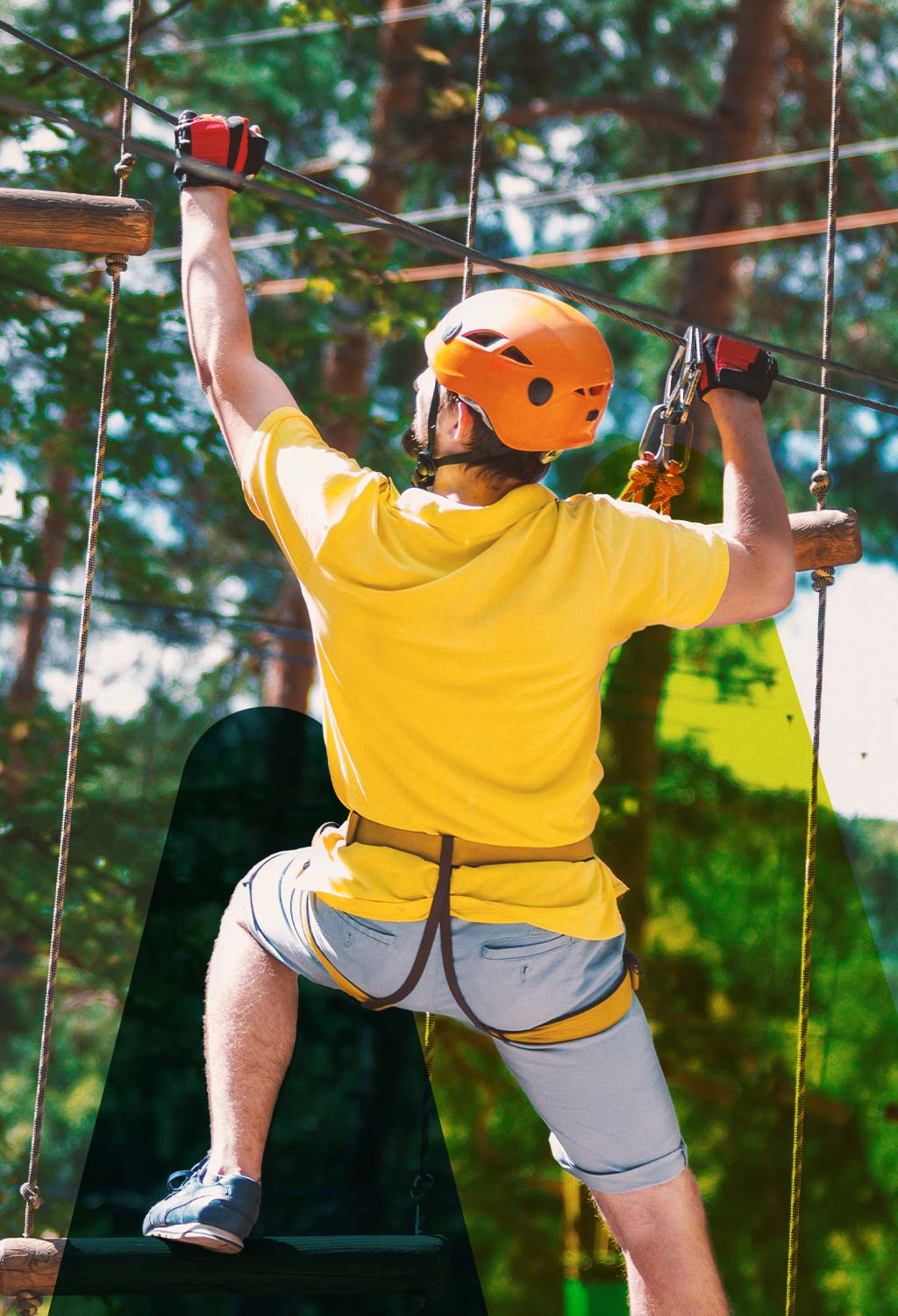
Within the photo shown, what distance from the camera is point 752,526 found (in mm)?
2119

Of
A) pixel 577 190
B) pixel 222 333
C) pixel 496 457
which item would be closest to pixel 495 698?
pixel 496 457

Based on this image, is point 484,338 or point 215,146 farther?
point 215,146

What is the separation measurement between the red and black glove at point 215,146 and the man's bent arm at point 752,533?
879mm

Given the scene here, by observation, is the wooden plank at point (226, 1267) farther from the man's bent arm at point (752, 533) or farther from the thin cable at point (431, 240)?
the thin cable at point (431, 240)

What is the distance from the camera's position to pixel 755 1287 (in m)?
7.52

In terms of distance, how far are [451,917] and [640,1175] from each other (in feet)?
1.50

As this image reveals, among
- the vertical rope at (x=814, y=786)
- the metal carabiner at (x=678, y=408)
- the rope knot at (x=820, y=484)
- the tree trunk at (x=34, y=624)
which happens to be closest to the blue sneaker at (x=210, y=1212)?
the vertical rope at (x=814, y=786)

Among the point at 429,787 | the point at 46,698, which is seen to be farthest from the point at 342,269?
the point at 429,787

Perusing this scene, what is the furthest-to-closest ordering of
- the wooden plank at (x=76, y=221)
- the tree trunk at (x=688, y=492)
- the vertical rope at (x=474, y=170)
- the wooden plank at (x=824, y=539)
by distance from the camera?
the tree trunk at (x=688, y=492) < the wooden plank at (x=824, y=539) < the vertical rope at (x=474, y=170) < the wooden plank at (x=76, y=221)

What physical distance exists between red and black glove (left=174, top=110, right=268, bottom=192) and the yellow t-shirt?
481 mm

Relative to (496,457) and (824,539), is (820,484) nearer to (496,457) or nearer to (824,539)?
(824,539)

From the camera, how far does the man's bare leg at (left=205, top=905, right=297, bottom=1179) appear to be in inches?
86.6

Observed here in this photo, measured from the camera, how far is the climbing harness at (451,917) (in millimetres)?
2021

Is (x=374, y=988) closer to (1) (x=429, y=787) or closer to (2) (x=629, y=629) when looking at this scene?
(1) (x=429, y=787)
